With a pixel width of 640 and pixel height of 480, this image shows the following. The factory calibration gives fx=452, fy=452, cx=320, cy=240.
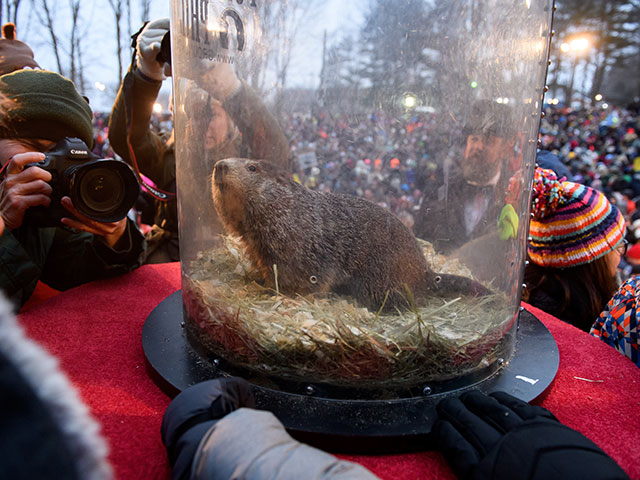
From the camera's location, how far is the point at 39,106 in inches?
66.7

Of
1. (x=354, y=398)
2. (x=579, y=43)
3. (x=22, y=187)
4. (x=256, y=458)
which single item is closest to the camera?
(x=256, y=458)

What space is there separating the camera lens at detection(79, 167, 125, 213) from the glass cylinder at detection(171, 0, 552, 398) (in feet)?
0.82

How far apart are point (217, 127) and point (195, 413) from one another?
81cm

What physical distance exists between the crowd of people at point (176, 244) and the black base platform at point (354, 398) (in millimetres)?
78

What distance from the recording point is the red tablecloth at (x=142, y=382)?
980mm

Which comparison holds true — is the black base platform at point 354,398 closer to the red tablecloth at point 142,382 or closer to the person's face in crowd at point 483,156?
the red tablecloth at point 142,382

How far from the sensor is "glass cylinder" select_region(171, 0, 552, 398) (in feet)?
3.96

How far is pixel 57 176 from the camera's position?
1.54 metres

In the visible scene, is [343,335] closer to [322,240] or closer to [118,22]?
[322,240]

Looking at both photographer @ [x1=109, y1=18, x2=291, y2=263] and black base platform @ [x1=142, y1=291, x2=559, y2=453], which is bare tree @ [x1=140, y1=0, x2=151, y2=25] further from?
black base platform @ [x1=142, y1=291, x2=559, y2=453]

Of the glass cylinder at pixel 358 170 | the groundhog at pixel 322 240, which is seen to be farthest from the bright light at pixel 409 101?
the groundhog at pixel 322 240

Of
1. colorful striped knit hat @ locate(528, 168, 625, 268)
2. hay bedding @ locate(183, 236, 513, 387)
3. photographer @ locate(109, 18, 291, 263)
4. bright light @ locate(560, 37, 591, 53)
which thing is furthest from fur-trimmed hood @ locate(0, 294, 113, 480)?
bright light @ locate(560, 37, 591, 53)

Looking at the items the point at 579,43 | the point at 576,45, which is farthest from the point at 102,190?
the point at 576,45

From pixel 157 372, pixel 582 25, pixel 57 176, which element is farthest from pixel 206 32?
pixel 582 25
